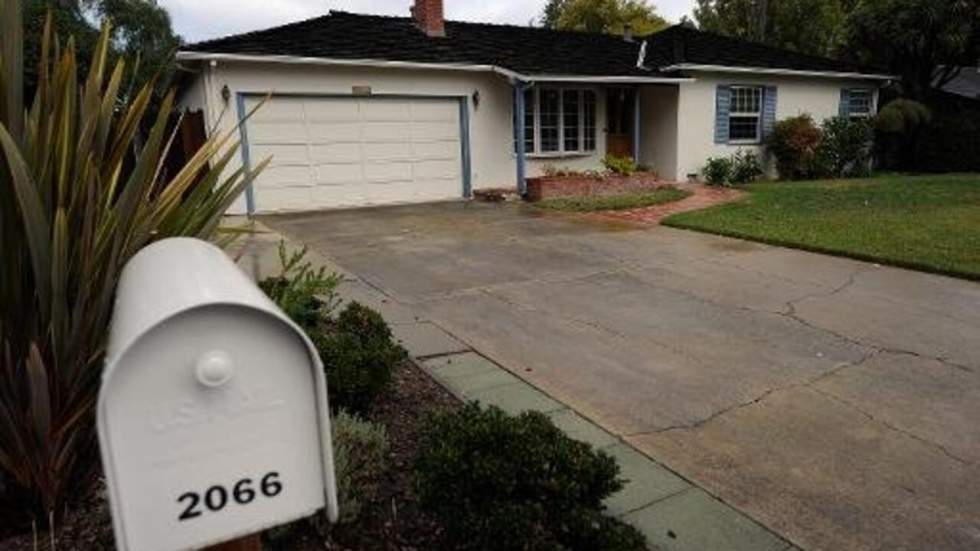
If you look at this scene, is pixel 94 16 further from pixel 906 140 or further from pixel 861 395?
pixel 861 395

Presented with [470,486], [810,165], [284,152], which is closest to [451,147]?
[284,152]

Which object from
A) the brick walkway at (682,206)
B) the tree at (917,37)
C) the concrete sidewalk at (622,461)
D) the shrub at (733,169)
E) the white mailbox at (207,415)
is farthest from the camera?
the tree at (917,37)

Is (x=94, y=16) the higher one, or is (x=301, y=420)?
(x=94, y=16)

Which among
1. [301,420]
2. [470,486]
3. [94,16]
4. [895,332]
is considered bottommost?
[895,332]

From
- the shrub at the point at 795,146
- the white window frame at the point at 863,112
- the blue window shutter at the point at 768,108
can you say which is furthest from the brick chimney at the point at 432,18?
the white window frame at the point at 863,112

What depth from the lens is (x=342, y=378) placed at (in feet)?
11.4

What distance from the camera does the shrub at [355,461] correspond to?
8.40ft

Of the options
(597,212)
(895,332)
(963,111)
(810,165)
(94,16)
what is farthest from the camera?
(94,16)

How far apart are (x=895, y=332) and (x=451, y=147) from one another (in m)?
10.7

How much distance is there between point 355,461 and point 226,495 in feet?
4.69

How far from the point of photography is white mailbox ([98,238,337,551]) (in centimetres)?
132

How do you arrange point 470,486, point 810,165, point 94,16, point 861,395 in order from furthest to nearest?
point 94,16 → point 810,165 → point 861,395 → point 470,486

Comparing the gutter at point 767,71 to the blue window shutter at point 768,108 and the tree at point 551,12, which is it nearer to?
the blue window shutter at point 768,108

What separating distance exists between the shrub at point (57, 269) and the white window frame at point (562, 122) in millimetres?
13711
